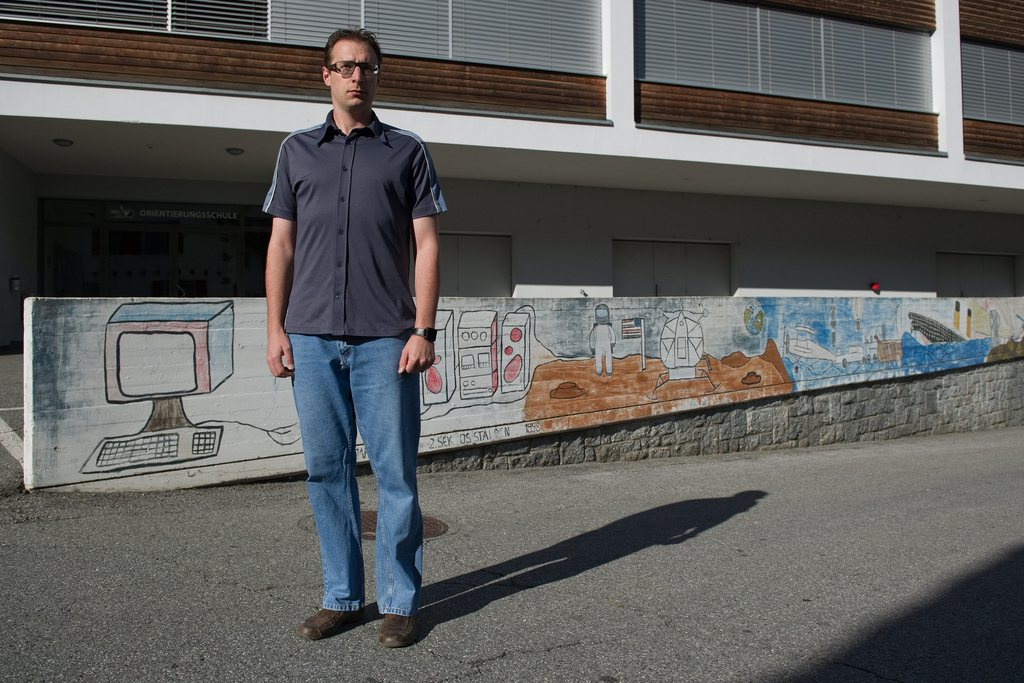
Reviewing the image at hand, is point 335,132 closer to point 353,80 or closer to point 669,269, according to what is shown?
point 353,80

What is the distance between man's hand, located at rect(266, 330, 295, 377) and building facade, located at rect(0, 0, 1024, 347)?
9.53 meters

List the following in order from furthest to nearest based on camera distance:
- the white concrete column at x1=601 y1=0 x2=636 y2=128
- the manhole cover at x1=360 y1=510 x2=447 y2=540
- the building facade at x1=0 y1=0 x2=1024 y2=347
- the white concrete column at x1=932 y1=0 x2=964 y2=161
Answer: the white concrete column at x1=932 y1=0 x2=964 y2=161 → the white concrete column at x1=601 y1=0 x2=636 y2=128 → the building facade at x1=0 y1=0 x2=1024 y2=347 → the manhole cover at x1=360 y1=510 x2=447 y2=540

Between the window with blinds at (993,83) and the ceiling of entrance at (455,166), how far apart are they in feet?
5.09

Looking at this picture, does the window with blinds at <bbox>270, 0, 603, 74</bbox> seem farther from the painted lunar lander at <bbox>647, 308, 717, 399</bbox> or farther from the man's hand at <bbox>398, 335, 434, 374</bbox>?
the man's hand at <bbox>398, 335, 434, 374</bbox>

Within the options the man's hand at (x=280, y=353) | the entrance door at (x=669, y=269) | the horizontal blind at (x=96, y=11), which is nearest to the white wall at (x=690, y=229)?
the entrance door at (x=669, y=269)

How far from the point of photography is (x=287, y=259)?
3.23 m

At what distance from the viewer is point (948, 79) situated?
1705 centimetres

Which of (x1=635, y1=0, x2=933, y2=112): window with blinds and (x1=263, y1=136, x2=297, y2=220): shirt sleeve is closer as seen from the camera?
(x1=263, y1=136, x2=297, y2=220): shirt sleeve

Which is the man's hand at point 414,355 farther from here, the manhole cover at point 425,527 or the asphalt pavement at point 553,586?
the manhole cover at point 425,527

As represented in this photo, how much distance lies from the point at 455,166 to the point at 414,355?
12088 millimetres

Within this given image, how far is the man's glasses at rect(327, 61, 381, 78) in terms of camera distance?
10.3 feet

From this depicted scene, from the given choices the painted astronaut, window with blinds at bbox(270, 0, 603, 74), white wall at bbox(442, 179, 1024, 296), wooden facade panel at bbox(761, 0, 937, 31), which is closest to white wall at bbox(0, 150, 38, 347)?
window with blinds at bbox(270, 0, 603, 74)

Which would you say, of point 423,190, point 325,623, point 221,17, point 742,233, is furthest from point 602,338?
point 742,233

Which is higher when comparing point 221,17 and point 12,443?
point 221,17
